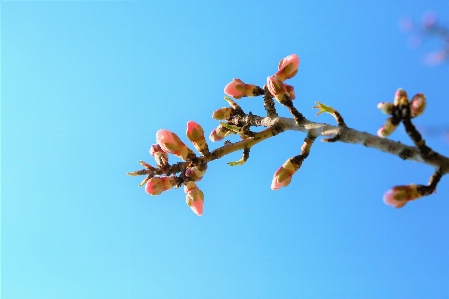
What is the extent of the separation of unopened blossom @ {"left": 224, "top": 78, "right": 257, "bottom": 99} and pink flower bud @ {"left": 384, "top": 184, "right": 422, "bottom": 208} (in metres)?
1.97

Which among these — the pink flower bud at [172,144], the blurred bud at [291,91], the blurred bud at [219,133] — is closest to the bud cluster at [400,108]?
the blurred bud at [291,91]

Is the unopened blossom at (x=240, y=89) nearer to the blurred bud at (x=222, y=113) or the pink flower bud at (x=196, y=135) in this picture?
the blurred bud at (x=222, y=113)

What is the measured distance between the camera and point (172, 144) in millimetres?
3955

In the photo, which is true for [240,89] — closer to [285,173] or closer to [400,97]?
[285,173]

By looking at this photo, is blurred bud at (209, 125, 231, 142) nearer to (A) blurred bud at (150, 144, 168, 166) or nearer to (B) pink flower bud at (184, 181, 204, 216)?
(A) blurred bud at (150, 144, 168, 166)

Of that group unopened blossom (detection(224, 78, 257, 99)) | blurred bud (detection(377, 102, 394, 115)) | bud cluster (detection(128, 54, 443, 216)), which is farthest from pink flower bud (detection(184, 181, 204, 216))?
blurred bud (detection(377, 102, 394, 115))

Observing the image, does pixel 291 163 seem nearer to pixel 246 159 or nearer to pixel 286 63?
pixel 246 159

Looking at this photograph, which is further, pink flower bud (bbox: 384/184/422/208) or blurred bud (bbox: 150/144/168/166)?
blurred bud (bbox: 150/144/168/166)

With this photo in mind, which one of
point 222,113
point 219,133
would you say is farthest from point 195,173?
point 222,113

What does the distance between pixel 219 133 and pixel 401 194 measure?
2.09 meters

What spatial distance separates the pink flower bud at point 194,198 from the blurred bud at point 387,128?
176cm

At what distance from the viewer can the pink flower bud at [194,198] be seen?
4031mm

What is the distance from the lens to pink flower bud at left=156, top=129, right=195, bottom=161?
3.96m

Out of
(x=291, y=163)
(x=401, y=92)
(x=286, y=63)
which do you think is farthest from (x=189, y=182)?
(x=401, y=92)
